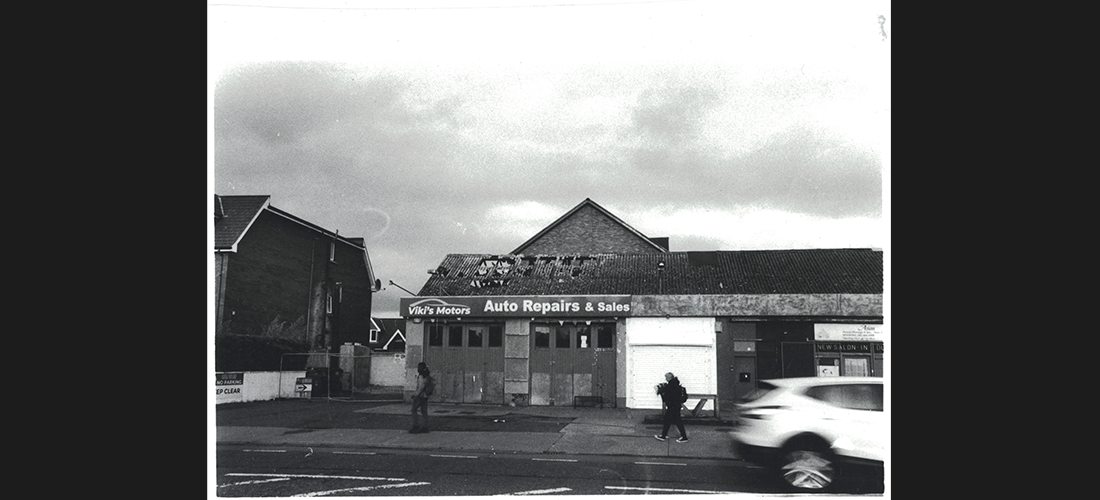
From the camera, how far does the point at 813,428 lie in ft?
27.5

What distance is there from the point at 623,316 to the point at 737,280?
14.7ft

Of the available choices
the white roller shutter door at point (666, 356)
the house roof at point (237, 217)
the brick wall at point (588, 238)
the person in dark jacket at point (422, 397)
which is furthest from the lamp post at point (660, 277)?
the house roof at point (237, 217)

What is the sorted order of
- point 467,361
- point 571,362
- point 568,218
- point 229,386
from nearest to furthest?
point 229,386 → point 571,362 → point 467,361 → point 568,218

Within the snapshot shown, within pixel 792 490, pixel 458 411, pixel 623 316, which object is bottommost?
pixel 458 411

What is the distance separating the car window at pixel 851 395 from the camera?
8469 mm

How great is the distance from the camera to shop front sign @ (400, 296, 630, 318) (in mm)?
20781


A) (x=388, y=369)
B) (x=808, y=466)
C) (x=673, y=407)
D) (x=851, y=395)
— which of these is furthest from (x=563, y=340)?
(x=808, y=466)

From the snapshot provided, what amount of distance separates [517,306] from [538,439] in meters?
9.06

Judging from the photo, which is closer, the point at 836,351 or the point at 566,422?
the point at 566,422

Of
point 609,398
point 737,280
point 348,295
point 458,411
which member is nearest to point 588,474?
point 458,411

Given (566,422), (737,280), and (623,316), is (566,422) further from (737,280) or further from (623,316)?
(737,280)

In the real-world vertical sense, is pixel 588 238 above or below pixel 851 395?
above

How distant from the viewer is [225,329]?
21.0 metres

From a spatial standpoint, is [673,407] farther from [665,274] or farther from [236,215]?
[236,215]
